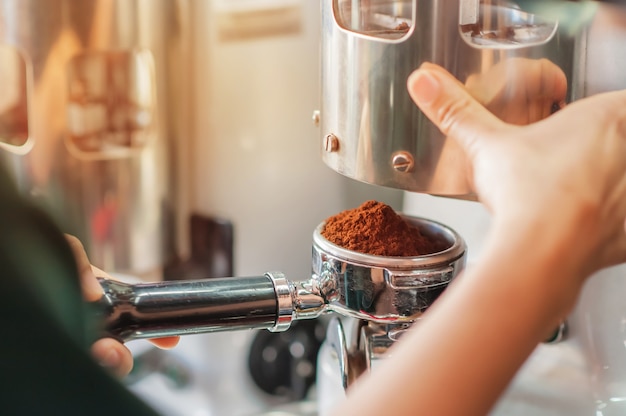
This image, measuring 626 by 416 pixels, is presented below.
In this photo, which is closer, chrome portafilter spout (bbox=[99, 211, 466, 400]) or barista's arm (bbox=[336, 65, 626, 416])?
barista's arm (bbox=[336, 65, 626, 416])

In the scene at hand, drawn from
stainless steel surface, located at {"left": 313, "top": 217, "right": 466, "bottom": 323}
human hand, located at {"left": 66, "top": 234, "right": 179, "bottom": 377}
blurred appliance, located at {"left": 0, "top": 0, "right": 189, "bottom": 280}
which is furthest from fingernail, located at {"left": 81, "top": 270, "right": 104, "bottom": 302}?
blurred appliance, located at {"left": 0, "top": 0, "right": 189, "bottom": 280}

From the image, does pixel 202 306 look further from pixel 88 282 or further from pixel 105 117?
pixel 105 117

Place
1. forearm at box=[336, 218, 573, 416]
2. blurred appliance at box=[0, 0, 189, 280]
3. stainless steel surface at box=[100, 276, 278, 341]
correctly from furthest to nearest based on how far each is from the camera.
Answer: blurred appliance at box=[0, 0, 189, 280], stainless steel surface at box=[100, 276, 278, 341], forearm at box=[336, 218, 573, 416]

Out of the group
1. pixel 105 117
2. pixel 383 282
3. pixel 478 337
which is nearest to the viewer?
pixel 478 337

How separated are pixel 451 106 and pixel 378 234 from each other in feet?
0.34

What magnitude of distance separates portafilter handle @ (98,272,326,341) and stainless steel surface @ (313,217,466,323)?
0.05 feet

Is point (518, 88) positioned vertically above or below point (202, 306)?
above

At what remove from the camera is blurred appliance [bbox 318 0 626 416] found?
392 mm

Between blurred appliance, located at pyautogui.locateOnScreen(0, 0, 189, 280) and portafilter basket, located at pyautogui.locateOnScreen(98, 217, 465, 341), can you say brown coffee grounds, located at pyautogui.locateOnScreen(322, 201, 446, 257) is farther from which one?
blurred appliance, located at pyautogui.locateOnScreen(0, 0, 189, 280)

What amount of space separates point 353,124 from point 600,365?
25 cm

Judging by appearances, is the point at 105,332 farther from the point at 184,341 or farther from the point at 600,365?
the point at 184,341

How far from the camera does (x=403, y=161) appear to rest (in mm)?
412

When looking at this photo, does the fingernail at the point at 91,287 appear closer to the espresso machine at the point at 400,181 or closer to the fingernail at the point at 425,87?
the espresso machine at the point at 400,181

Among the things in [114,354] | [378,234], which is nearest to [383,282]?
[378,234]
